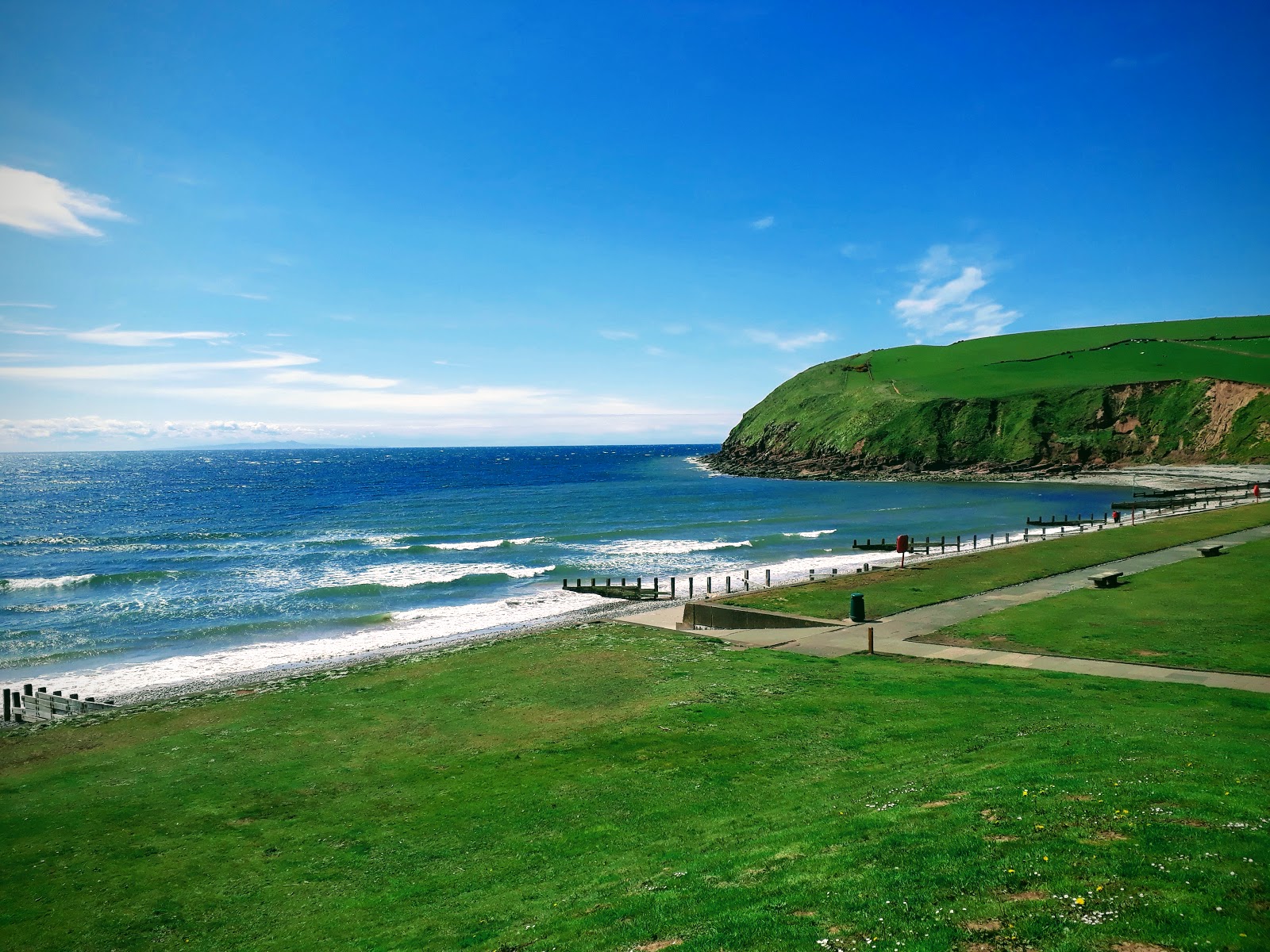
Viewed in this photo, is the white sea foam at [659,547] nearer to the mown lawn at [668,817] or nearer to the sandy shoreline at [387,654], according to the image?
the sandy shoreline at [387,654]

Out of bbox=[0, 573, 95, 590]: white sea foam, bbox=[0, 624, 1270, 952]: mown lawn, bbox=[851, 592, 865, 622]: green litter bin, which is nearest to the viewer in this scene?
bbox=[0, 624, 1270, 952]: mown lawn

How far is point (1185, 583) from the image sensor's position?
33.6m

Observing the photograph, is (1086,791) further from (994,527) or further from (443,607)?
(994,527)

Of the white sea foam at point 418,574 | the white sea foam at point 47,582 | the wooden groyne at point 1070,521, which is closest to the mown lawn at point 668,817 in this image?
the white sea foam at point 418,574

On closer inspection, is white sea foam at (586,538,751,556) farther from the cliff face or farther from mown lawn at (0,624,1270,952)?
the cliff face

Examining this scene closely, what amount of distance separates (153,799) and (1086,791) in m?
20.1

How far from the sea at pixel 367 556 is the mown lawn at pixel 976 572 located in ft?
32.3

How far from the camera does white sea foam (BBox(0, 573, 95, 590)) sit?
2106 inches

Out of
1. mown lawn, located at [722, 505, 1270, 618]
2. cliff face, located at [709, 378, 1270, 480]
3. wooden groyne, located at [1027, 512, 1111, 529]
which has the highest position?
cliff face, located at [709, 378, 1270, 480]

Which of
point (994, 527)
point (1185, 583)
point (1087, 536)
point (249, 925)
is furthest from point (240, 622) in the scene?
point (994, 527)

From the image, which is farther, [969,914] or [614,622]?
[614,622]

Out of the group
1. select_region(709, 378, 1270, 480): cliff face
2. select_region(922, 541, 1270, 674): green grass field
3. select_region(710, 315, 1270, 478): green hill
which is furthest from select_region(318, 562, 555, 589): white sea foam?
select_region(709, 378, 1270, 480): cliff face

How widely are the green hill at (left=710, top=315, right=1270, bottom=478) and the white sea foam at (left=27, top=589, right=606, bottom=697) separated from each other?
11317 centimetres

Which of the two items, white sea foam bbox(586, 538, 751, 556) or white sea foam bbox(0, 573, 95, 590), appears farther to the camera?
white sea foam bbox(586, 538, 751, 556)
